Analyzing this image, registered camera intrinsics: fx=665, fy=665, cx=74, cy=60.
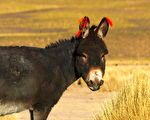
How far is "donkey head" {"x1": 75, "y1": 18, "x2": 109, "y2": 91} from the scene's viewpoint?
8758 millimetres

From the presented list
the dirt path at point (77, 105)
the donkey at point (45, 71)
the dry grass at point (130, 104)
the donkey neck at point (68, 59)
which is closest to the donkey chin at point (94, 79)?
the donkey at point (45, 71)

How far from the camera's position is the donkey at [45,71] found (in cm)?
866

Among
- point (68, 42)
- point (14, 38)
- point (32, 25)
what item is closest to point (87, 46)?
point (68, 42)

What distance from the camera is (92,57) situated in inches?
350

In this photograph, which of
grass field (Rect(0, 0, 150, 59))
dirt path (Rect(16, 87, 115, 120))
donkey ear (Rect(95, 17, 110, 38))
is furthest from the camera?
grass field (Rect(0, 0, 150, 59))

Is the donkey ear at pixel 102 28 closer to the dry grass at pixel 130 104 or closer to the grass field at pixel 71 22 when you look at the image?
the dry grass at pixel 130 104

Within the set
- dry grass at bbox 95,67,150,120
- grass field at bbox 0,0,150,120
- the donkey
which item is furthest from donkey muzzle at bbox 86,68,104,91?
grass field at bbox 0,0,150,120

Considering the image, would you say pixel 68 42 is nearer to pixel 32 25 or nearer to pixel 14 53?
pixel 14 53

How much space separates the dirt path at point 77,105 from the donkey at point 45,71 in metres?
3.35

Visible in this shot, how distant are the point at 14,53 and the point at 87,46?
3.23 feet

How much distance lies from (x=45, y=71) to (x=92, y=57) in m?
0.68

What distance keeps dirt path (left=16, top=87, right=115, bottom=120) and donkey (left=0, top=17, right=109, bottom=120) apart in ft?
11.0

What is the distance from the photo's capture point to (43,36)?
66500 millimetres

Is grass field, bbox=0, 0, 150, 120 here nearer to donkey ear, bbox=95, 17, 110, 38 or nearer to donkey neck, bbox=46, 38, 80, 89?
donkey neck, bbox=46, 38, 80, 89
